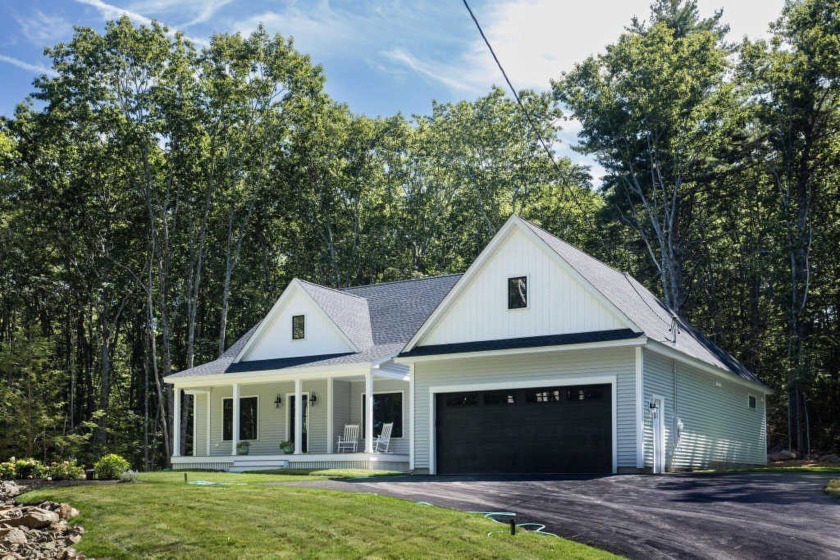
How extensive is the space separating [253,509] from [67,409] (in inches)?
1451

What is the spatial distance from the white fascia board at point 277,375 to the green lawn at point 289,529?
11.1 m

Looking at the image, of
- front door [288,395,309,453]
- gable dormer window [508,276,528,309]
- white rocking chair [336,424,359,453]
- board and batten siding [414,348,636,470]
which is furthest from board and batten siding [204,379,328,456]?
gable dormer window [508,276,528,309]

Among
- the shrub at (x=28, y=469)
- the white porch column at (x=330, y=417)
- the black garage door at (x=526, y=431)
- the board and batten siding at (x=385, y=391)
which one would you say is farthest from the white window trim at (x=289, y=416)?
the shrub at (x=28, y=469)

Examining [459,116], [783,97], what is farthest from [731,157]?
[459,116]

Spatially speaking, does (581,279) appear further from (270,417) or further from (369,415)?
(270,417)

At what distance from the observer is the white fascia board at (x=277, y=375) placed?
26062mm

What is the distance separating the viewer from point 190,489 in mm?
15547

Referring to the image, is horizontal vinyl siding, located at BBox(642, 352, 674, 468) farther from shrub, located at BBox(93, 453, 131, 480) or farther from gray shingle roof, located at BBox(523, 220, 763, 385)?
shrub, located at BBox(93, 453, 131, 480)

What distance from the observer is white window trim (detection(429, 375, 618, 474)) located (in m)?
20.7

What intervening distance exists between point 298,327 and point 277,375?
7.40ft

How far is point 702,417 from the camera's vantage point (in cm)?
2416

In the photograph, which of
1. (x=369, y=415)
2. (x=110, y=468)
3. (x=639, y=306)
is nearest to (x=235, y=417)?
(x=369, y=415)

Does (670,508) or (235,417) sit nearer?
(670,508)

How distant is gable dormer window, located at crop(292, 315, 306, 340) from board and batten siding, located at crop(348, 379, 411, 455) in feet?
7.81
